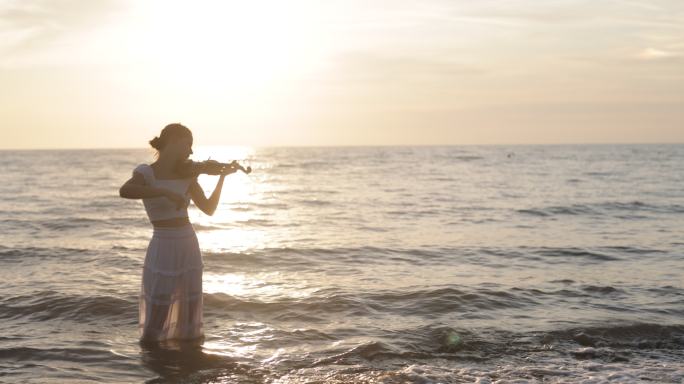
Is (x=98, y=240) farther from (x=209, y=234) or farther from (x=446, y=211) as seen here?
(x=446, y=211)

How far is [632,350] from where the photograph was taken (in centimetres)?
821

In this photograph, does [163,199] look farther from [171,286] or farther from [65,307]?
[65,307]

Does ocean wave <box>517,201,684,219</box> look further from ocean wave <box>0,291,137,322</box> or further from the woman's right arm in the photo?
the woman's right arm

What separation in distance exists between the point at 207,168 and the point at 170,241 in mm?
940

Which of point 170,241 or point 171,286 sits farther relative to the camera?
point 171,286

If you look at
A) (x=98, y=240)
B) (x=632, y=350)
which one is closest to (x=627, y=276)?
(x=632, y=350)

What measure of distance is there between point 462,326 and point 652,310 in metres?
3.31

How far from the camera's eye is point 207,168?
6.59 m

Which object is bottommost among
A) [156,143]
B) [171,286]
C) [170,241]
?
[171,286]

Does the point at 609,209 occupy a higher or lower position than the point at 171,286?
lower

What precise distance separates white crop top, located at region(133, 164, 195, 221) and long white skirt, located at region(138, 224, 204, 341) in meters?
0.19

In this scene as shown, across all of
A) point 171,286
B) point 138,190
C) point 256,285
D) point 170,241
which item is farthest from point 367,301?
point 138,190

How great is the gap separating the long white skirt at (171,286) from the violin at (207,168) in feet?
2.15

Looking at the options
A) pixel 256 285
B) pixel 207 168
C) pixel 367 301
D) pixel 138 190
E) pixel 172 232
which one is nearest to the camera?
pixel 138 190
